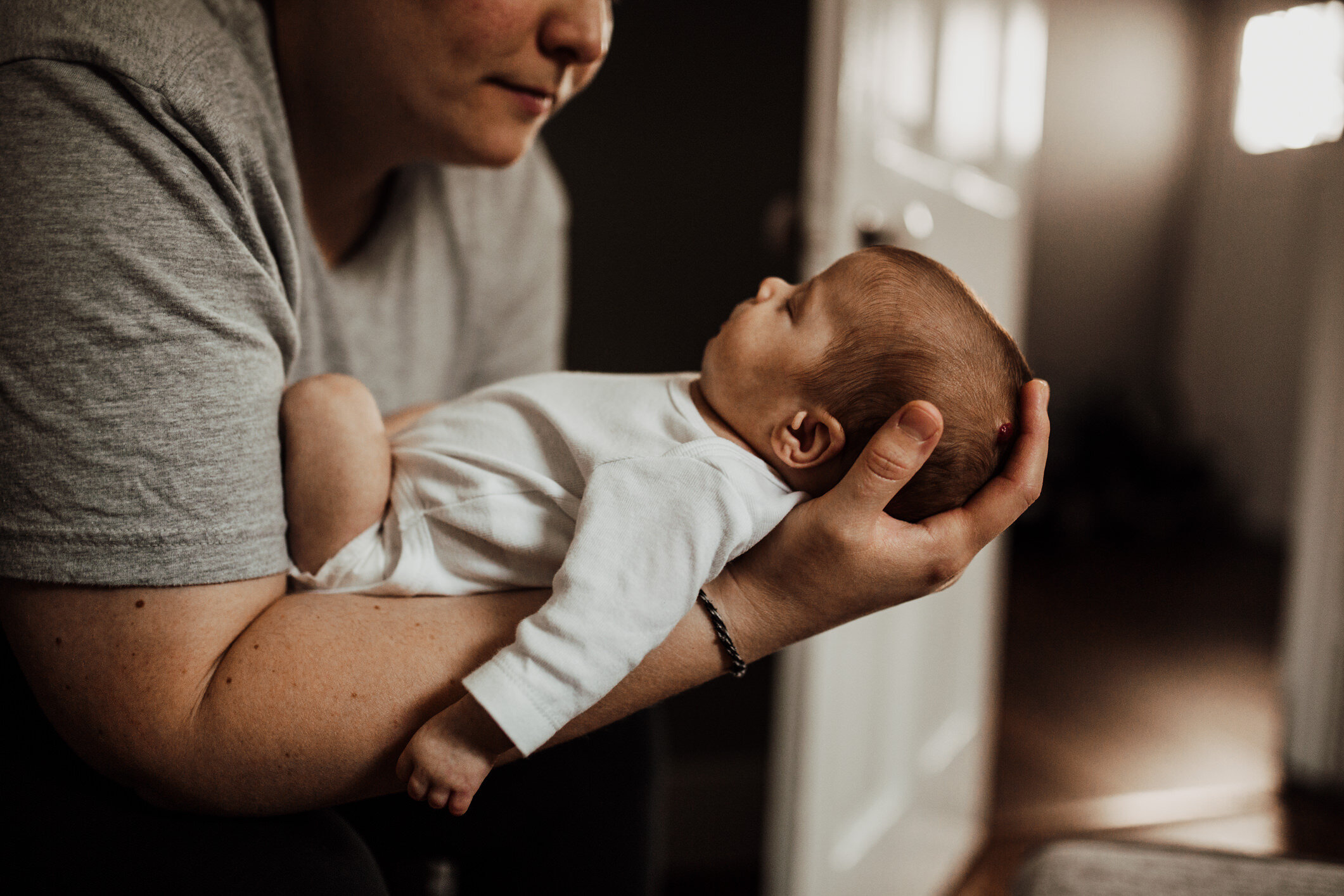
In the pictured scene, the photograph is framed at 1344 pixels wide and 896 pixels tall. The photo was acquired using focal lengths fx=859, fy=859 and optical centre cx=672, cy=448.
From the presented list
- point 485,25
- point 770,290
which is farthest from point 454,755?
point 485,25

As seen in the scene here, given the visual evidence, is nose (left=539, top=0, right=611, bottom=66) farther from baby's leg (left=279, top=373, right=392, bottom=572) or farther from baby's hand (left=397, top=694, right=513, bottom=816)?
baby's hand (left=397, top=694, right=513, bottom=816)

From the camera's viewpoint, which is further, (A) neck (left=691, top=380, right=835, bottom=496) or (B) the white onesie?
(A) neck (left=691, top=380, right=835, bottom=496)

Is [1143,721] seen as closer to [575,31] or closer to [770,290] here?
[770,290]

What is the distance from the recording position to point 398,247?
1017mm

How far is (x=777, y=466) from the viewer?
0.77 metres

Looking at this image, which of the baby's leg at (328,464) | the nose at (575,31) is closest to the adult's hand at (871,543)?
the baby's leg at (328,464)

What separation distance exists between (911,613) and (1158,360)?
4.65m

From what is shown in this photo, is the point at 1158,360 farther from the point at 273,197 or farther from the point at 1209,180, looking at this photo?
the point at 273,197

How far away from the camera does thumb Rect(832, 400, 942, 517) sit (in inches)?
25.3

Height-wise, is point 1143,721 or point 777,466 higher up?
point 777,466

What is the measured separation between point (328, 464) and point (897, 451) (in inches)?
18.6

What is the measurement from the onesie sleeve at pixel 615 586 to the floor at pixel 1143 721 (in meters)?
1.00

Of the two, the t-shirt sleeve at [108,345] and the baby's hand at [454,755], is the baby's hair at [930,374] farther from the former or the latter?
the t-shirt sleeve at [108,345]

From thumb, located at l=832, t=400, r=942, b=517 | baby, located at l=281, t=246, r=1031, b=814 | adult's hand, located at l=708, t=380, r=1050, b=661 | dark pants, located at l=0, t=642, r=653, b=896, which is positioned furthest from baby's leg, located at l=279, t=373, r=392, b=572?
thumb, located at l=832, t=400, r=942, b=517
